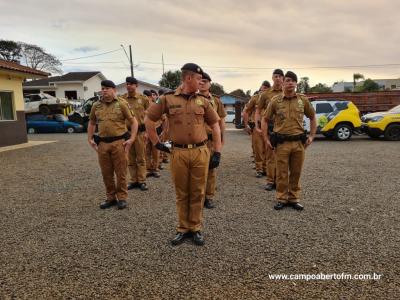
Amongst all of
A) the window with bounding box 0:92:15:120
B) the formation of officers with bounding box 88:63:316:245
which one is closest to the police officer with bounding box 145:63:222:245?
the formation of officers with bounding box 88:63:316:245

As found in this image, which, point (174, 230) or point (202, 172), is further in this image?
point (174, 230)

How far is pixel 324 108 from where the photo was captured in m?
13.5

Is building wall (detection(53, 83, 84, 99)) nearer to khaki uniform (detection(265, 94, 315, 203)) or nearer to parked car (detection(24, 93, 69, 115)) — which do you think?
parked car (detection(24, 93, 69, 115))

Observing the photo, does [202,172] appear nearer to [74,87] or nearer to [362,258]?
[362,258]

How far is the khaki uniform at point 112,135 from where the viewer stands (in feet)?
16.4

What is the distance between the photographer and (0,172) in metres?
8.18

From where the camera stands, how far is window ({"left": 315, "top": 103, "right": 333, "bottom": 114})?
13.5 meters

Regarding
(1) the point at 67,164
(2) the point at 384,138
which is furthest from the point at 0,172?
(2) the point at 384,138

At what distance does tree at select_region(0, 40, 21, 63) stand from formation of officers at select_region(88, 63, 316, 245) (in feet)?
196

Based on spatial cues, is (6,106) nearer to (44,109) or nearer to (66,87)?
(44,109)

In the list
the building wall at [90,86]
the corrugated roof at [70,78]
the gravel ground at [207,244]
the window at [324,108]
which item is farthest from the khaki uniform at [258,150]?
the corrugated roof at [70,78]

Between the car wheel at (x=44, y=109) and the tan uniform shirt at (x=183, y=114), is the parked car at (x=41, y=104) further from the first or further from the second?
the tan uniform shirt at (x=183, y=114)

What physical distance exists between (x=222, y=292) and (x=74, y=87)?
43.0 metres

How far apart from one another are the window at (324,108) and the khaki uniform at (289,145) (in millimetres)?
9172
